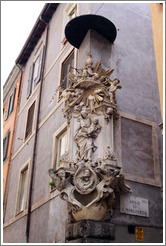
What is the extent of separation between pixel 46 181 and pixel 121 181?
3104 millimetres

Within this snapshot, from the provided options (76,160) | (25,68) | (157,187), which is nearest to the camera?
(76,160)

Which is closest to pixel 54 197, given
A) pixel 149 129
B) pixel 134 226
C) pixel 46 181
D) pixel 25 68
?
pixel 46 181

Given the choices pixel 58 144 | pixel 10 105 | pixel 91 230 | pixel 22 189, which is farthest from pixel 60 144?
pixel 10 105

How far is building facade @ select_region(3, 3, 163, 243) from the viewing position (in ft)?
26.9

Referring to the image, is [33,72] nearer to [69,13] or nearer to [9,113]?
[9,113]

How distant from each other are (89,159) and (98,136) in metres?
0.77

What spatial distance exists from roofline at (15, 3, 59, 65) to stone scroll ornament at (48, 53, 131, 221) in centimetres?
661

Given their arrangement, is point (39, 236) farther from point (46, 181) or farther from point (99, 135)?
point (99, 135)

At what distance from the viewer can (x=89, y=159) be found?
7.82 meters

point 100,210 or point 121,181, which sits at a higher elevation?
point 121,181

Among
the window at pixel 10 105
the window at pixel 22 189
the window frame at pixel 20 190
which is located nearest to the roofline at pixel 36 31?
the window at pixel 10 105

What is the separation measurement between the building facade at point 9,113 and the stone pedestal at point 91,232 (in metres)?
7.50

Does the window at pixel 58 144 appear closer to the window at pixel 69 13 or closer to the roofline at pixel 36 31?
the window at pixel 69 13

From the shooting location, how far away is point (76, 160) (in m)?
7.97
